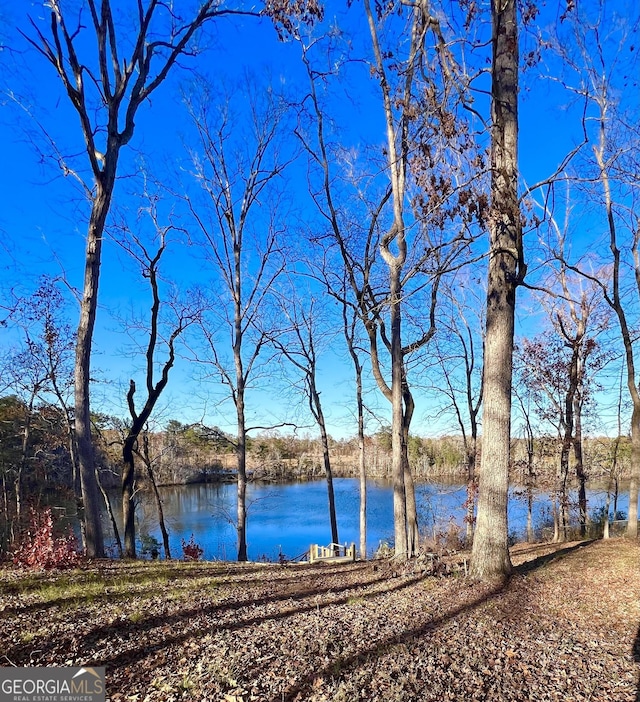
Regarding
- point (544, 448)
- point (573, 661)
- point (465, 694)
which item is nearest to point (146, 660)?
point (465, 694)

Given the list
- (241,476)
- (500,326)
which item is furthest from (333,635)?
(241,476)

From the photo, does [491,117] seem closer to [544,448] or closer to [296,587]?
[296,587]

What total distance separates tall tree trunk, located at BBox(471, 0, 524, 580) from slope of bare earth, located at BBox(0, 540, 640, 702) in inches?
18.5

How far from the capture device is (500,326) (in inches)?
197

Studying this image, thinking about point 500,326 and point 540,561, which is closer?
point 500,326

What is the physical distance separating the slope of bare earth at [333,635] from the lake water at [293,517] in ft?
27.4

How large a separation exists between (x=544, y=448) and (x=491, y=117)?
1292cm

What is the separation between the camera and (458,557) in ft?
20.8

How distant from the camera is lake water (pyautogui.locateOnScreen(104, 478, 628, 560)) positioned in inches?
668
